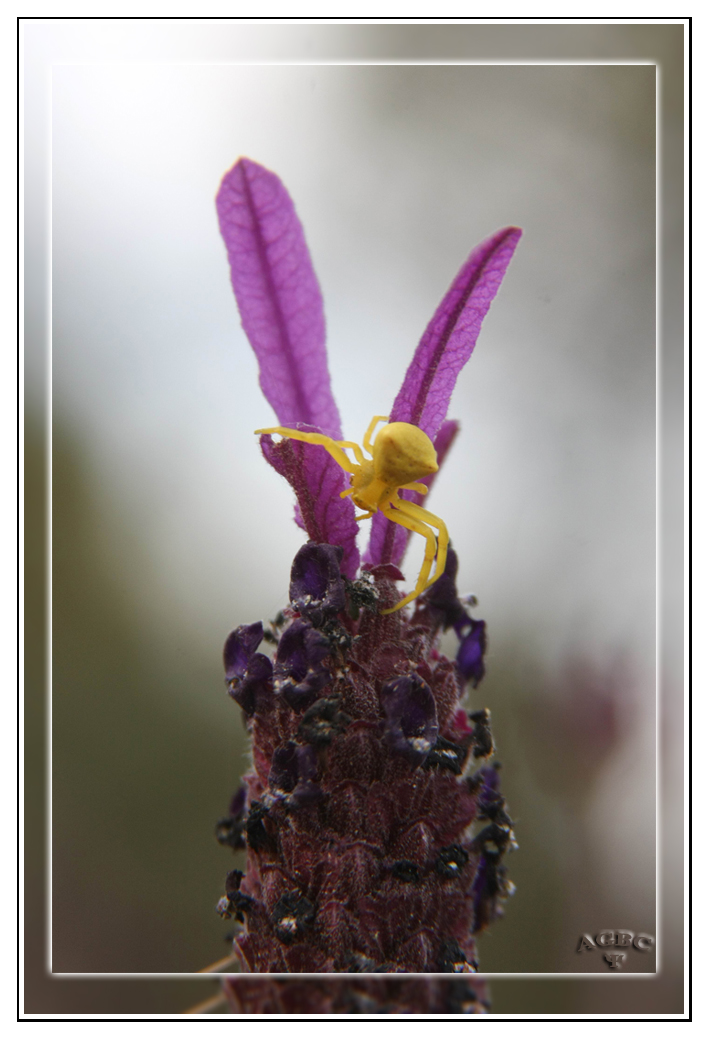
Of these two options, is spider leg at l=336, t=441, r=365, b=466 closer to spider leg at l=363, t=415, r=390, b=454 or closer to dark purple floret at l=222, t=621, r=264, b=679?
spider leg at l=363, t=415, r=390, b=454

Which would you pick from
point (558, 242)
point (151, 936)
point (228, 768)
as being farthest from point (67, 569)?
point (558, 242)

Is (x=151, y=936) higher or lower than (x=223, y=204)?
lower

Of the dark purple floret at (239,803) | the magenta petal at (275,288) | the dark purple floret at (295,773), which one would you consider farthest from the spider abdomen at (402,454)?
the dark purple floret at (239,803)

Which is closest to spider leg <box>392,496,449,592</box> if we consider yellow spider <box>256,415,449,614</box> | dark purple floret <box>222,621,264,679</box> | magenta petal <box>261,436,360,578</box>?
yellow spider <box>256,415,449,614</box>

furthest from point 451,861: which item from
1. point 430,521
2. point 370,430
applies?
point 370,430

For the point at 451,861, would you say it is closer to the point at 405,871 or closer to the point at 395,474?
the point at 405,871

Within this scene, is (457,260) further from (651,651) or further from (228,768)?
(228,768)
